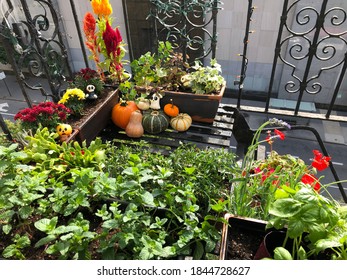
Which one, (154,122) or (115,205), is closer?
(115,205)

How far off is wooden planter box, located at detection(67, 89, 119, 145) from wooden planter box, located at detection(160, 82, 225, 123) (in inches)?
15.1

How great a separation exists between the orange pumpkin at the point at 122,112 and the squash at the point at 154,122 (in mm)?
121

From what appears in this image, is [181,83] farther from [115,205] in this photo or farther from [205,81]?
[115,205]

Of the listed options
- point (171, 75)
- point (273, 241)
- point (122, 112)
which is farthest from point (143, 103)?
point (273, 241)

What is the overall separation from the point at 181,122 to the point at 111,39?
0.75 metres

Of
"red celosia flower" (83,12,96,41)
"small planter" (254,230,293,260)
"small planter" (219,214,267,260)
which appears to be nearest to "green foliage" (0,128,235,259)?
"small planter" (219,214,267,260)

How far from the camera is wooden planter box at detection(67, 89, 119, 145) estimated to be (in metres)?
1.69

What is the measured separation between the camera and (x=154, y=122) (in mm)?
1861

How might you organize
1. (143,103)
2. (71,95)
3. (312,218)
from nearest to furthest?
(312,218), (71,95), (143,103)

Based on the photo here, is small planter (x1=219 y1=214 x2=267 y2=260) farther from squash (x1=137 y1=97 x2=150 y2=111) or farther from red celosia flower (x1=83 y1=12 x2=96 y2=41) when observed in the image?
red celosia flower (x1=83 y1=12 x2=96 y2=41)

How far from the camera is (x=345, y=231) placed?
34.1 inches

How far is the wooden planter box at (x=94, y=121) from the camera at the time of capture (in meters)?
1.69
